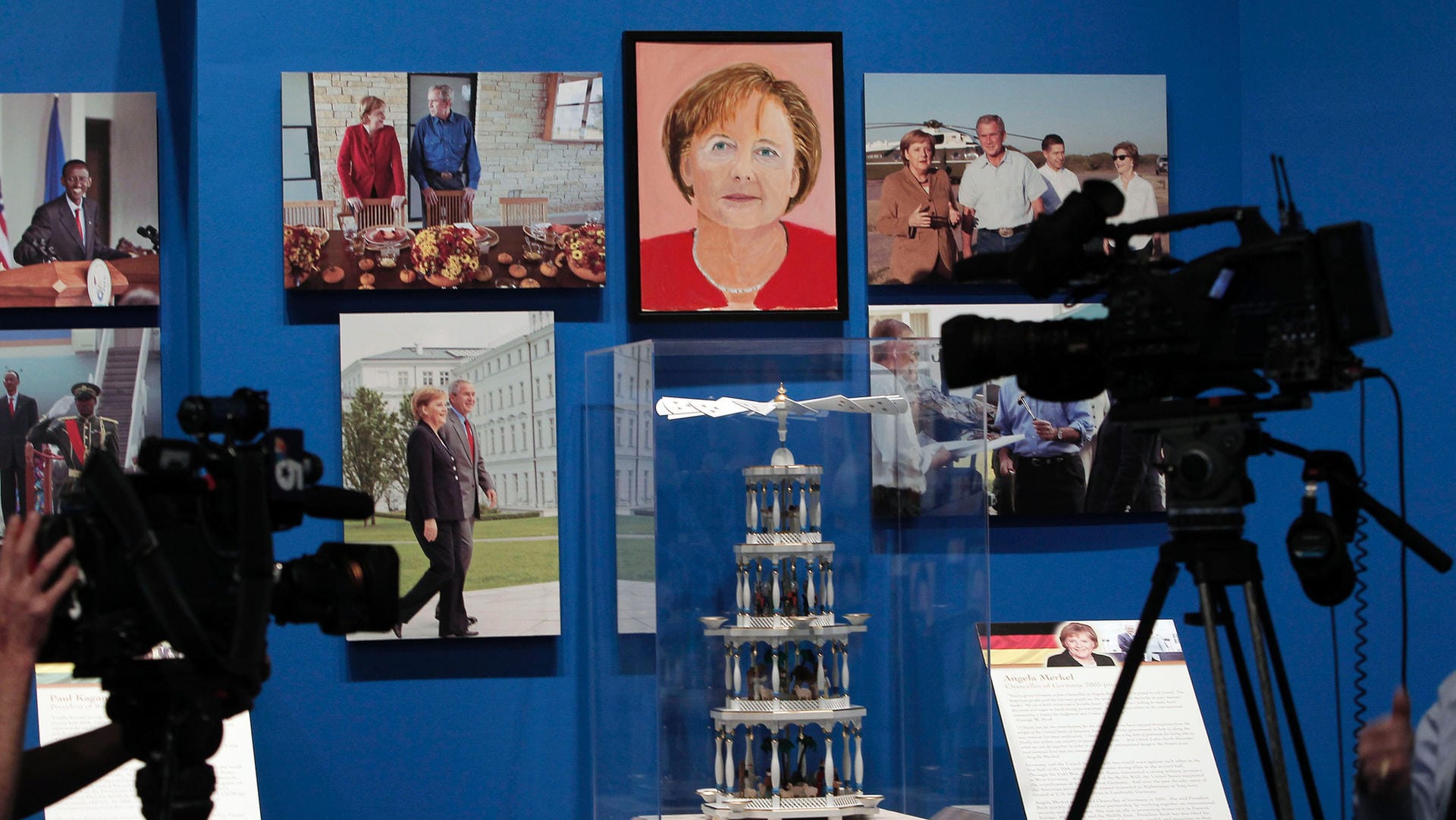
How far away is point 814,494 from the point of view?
3.91 m

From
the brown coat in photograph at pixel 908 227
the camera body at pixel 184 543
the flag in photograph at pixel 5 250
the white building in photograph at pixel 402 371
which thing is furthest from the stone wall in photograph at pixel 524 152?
the camera body at pixel 184 543

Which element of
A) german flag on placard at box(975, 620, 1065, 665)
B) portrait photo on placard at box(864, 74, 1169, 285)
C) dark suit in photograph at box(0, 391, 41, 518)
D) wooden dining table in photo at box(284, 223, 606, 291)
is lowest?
german flag on placard at box(975, 620, 1065, 665)

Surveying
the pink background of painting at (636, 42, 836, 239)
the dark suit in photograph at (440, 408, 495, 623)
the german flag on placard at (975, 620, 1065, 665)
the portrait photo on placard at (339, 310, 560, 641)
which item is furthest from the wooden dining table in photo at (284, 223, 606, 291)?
the german flag on placard at (975, 620, 1065, 665)

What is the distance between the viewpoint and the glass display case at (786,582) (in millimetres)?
3795

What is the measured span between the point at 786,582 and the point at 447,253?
139cm

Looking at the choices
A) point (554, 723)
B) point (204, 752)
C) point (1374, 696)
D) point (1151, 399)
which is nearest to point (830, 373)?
point (554, 723)

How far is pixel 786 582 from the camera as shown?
3842mm

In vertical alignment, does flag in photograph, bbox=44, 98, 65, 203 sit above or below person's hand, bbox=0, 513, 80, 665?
above

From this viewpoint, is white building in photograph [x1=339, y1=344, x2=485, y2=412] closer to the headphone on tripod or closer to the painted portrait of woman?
the painted portrait of woman

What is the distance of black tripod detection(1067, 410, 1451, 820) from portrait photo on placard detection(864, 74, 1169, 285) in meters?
1.91

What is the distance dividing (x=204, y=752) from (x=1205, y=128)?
3.64 meters

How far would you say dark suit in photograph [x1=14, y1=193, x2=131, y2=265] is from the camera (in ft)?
13.5

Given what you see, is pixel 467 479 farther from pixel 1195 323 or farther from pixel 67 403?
pixel 1195 323

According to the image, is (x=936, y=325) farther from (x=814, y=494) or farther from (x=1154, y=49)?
(x=1154, y=49)
